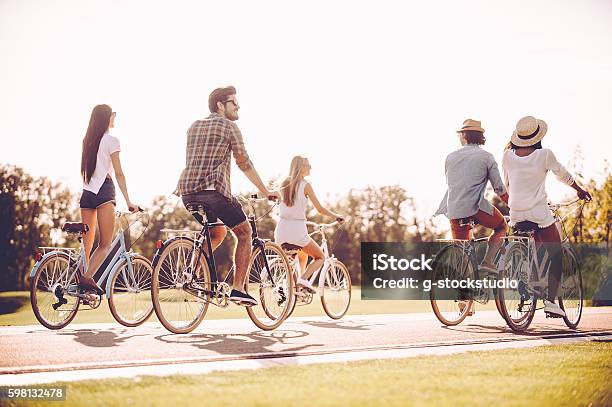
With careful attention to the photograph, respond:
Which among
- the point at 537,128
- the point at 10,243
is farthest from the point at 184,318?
the point at 10,243

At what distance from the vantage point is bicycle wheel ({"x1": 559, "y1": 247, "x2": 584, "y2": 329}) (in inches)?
389

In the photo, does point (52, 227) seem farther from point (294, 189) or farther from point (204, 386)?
point (204, 386)

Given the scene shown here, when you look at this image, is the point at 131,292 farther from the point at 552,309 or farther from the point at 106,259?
the point at 552,309

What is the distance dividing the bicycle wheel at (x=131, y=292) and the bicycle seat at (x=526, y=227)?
453cm

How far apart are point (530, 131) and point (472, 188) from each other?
1006 mm

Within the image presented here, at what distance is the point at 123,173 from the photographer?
8.94 meters

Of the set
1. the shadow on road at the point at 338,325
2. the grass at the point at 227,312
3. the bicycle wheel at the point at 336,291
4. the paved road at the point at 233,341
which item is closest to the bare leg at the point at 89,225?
the grass at the point at 227,312

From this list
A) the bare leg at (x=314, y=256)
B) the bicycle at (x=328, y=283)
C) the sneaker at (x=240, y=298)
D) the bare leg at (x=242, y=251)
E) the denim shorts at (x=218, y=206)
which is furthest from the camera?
the bare leg at (x=314, y=256)

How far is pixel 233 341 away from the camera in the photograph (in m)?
7.80

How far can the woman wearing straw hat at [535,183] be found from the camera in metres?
9.49

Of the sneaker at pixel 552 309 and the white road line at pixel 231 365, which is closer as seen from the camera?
the white road line at pixel 231 365

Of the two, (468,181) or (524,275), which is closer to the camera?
(524,275)

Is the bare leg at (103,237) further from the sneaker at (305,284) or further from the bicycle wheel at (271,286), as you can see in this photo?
the sneaker at (305,284)

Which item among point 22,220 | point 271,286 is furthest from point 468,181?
point 22,220
